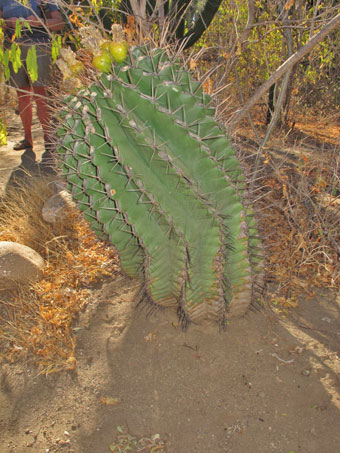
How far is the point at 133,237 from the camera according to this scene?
1.97 m

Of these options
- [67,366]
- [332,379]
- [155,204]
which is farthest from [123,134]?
[332,379]

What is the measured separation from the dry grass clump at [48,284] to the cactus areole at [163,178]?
1.96ft

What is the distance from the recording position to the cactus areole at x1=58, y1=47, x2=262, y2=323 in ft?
5.41

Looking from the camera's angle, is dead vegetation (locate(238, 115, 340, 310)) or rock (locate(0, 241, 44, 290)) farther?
rock (locate(0, 241, 44, 290))

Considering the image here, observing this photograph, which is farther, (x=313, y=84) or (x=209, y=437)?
(x=313, y=84)

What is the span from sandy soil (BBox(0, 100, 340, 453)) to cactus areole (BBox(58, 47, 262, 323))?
257mm

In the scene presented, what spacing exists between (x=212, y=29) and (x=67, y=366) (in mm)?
4920

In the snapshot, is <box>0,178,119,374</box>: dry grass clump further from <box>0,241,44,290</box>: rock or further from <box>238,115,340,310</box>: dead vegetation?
<box>238,115,340,310</box>: dead vegetation

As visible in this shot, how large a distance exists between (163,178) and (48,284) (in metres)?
1.17

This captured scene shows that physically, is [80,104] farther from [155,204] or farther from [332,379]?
[332,379]

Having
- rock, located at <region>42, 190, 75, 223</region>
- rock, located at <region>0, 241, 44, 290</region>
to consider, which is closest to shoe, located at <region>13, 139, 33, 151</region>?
rock, located at <region>42, 190, 75, 223</region>

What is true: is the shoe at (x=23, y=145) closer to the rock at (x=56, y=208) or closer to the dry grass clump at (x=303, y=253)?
the rock at (x=56, y=208)

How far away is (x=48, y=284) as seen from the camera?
247 cm

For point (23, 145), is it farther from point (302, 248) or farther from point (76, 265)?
point (302, 248)
